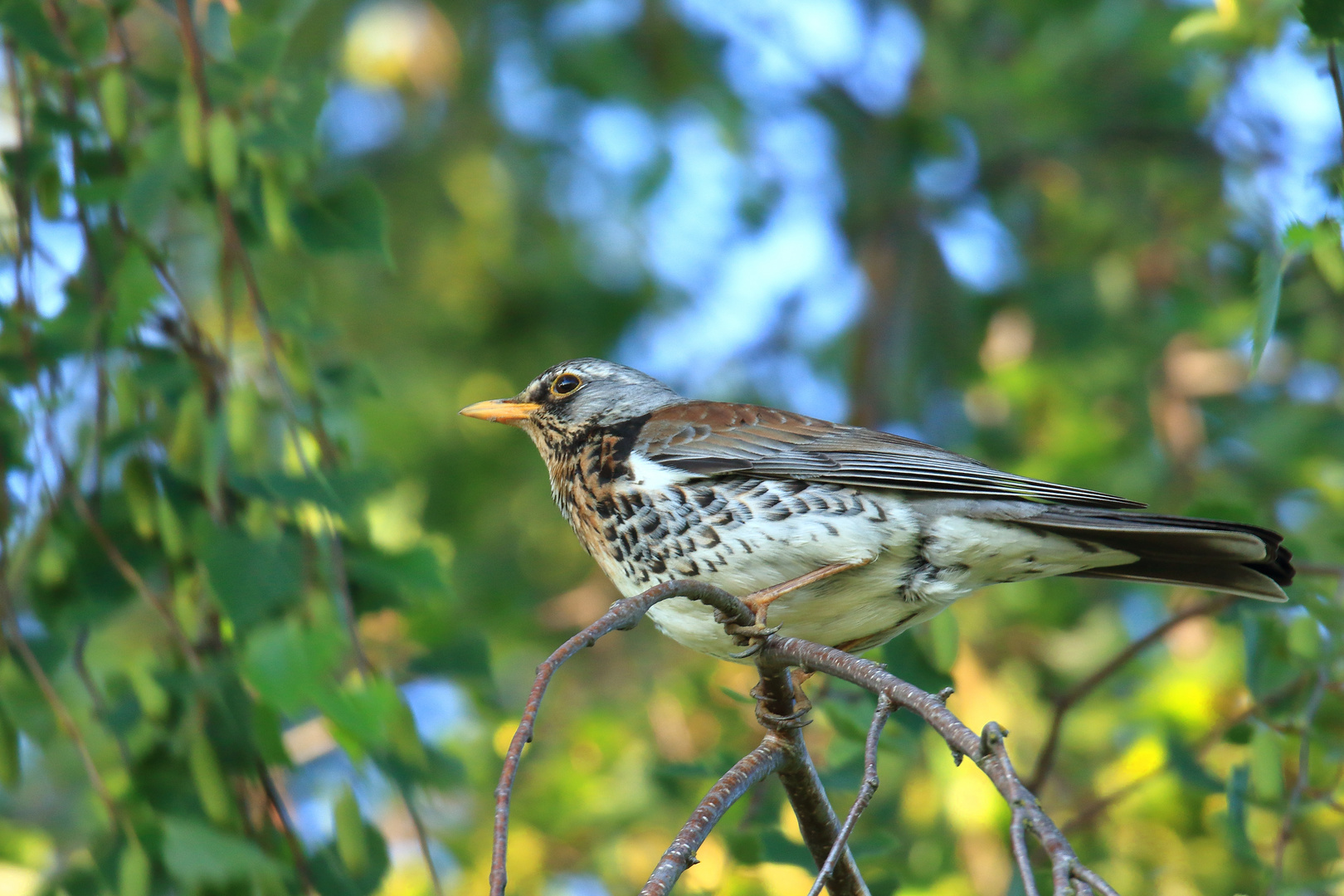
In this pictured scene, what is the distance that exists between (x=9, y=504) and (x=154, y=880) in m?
1.06

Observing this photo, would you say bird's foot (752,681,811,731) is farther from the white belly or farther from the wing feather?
the wing feather

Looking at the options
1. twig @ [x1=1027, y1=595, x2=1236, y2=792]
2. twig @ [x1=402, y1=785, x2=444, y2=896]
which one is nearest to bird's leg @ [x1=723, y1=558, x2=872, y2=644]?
twig @ [x1=1027, y1=595, x2=1236, y2=792]

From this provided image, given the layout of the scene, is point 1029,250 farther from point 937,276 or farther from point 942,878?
point 942,878

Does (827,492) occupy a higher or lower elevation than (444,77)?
lower

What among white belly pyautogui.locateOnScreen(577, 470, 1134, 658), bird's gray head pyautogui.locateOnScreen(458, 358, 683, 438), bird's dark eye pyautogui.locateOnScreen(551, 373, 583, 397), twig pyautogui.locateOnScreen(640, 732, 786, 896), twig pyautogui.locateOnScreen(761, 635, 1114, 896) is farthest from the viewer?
bird's dark eye pyautogui.locateOnScreen(551, 373, 583, 397)

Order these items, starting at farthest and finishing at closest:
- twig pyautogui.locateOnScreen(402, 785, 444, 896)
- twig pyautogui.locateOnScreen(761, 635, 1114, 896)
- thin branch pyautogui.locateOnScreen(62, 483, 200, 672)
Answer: thin branch pyautogui.locateOnScreen(62, 483, 200, 672)
twig pyautogui.locateOnScreen(402, 785, 444, 896)
twig pyautogui.locateOnScreen(761, 635, 1114, 896)

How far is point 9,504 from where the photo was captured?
3137 millimetres

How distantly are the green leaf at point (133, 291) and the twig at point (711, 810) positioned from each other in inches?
66.3

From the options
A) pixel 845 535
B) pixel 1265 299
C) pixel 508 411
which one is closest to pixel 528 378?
pixel 508 411

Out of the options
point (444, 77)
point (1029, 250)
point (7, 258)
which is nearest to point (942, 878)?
point (7, 258)

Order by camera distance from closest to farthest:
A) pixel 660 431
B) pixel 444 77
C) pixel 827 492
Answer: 1. pixel 827 492
2. pixel 660 431
3. pixel 444 77

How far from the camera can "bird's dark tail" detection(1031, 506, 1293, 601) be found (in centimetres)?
300

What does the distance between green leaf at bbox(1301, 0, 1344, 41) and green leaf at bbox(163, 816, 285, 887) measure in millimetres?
2704

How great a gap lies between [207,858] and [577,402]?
2.20 m
